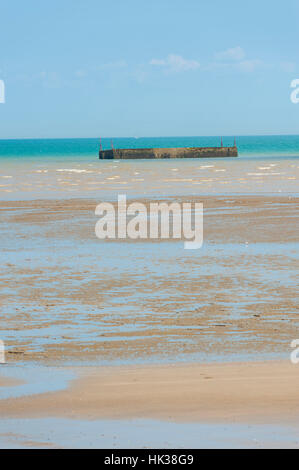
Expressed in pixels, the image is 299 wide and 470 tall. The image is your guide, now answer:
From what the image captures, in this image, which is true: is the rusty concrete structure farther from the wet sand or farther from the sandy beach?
the sandy beach

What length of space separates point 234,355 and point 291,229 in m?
12.2

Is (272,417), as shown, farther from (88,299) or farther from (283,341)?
(88,299)

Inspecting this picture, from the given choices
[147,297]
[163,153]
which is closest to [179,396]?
[147,297]

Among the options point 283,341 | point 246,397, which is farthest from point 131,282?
point 246,397

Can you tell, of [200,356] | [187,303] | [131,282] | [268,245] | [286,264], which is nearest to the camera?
[200,356]

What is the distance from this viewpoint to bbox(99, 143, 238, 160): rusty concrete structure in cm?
11019

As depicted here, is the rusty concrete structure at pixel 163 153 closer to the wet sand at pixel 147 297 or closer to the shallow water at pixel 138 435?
the wet sand at pixel 147 297

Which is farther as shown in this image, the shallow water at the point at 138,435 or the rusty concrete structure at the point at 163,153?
the rusty concrete structure at the point at 163,153

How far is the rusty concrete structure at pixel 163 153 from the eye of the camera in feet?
362

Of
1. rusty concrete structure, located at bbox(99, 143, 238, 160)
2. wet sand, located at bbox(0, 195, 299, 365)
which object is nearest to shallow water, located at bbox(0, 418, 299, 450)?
wet sand, located at bbox(0, 195, 299, 365)

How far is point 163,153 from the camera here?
367 ft

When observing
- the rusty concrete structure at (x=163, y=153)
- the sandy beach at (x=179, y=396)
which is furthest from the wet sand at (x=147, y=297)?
the rusty concrete structure at (x=163, y=153)

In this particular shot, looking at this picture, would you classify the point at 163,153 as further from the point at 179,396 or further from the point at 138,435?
the point at 138,435
